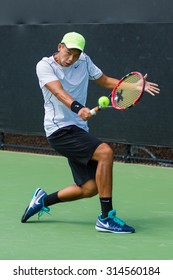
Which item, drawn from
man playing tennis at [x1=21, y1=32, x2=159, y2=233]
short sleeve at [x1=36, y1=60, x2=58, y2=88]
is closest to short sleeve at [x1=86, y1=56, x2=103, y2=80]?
A: man playing tennis at [x1=21, y1=32, x2=159, y2=233]

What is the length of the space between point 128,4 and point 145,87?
3782mm

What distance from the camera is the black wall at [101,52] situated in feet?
31.7

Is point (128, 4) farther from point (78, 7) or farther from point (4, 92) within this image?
point (4, 92)

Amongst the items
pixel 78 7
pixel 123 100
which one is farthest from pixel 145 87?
pixel 78 7

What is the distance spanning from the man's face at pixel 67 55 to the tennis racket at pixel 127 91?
40 centimetres

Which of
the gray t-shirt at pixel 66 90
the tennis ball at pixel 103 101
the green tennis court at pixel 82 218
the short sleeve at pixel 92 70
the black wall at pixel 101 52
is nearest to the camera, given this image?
the green tennis court at pixel 82 218

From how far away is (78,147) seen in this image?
6367mm

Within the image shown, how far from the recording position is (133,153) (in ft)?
33.7

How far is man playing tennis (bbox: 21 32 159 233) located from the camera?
6.27 m

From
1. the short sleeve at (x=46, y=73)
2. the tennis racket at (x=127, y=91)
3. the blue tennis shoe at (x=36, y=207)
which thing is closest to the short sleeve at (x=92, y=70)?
the tennis racket at (x=127, y=91)

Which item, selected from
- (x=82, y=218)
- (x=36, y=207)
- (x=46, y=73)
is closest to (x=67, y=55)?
(x=46, y=73)

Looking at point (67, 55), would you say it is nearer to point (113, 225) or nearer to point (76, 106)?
point (76, 106)

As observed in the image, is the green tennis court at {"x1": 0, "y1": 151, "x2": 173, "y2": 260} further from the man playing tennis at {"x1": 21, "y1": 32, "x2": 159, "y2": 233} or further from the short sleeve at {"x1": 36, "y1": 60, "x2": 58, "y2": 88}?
the short sleeve at {"x1": 36, "y1": 60, "x2": 58, "y2": 88}

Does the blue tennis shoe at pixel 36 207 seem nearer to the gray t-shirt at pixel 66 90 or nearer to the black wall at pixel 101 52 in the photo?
the gray t-shirt at pixel 66 90
